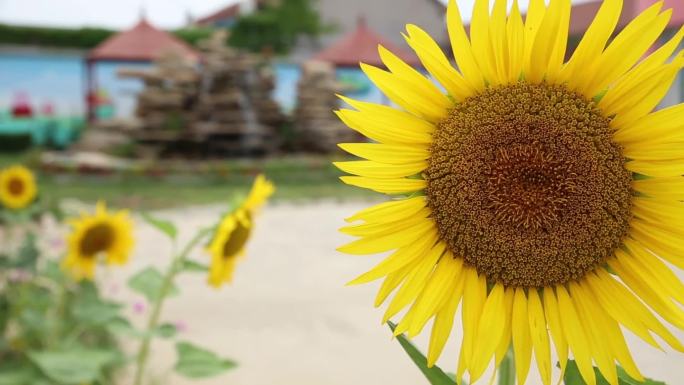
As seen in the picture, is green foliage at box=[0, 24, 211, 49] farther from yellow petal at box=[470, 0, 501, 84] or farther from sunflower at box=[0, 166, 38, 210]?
yellow petal at box=[470, 0, 501, 84]

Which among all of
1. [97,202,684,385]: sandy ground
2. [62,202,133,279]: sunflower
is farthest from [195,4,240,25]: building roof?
[62,202,133,279]: sunflower

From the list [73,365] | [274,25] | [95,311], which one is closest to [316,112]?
[274,25]

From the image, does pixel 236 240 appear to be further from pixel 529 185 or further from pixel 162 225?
pixel 529 185

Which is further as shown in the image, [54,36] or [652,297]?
[54,36]

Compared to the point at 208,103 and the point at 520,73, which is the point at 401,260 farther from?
the point at 208,103

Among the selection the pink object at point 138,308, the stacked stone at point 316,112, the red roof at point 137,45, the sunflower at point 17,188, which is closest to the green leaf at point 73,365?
the pink object at point 138,308
